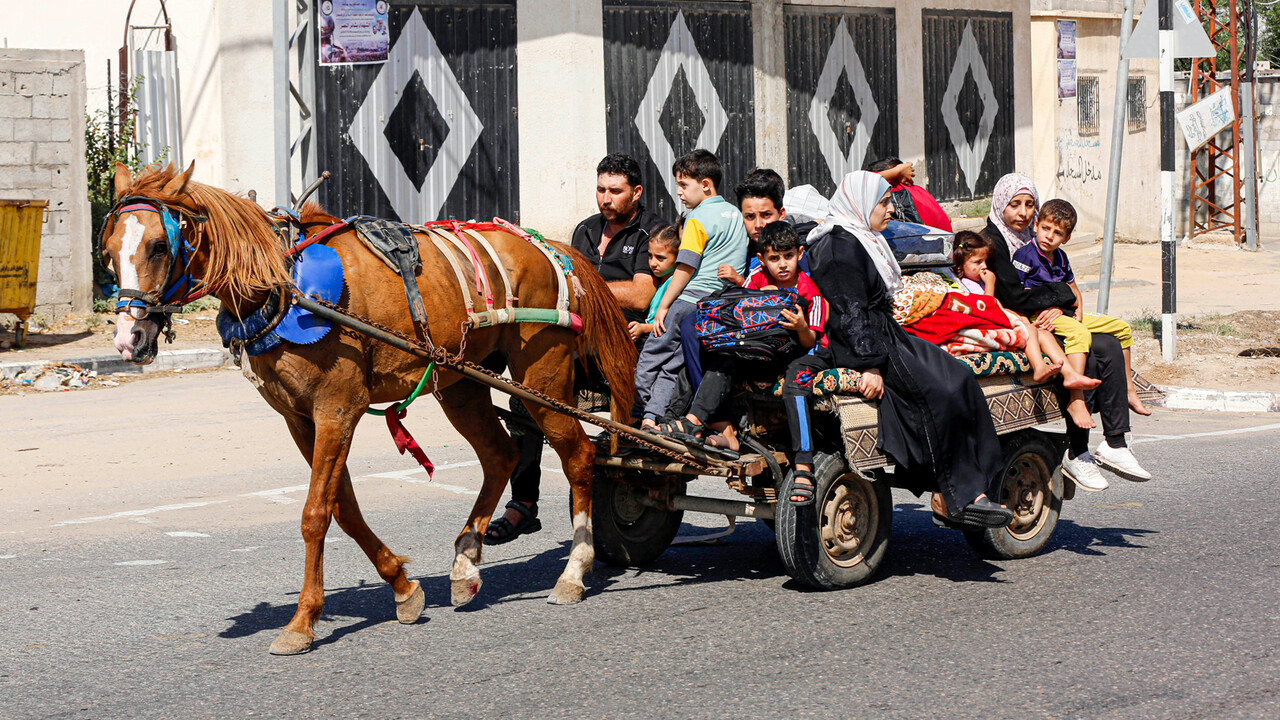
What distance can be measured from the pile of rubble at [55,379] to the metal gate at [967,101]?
13752 mm

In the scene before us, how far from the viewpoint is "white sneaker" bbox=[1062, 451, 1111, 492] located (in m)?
6.75

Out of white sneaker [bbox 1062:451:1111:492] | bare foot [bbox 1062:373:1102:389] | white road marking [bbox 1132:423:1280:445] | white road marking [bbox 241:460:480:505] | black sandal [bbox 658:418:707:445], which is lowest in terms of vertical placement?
white road marking [bbox 241:460:480:505]

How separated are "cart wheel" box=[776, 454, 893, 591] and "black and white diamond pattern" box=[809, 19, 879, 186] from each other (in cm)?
1447

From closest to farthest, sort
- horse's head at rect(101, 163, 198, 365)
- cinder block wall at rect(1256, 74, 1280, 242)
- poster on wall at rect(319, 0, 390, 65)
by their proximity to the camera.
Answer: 1. horse's head at rect(101, 163, 198, 365)
2. poster on wall at rect(319, 0, 390, 65)
3. cinder block wall at rect(1256, 74, 1280, 242)

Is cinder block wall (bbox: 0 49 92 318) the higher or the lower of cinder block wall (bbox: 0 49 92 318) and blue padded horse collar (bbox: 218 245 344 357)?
the higher

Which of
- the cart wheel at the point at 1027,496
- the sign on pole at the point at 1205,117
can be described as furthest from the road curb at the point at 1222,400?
the cart wheel at the point at 1027,496

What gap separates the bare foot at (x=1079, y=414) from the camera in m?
6.66

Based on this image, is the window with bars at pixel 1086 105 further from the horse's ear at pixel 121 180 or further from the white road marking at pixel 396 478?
the horse's ear at pixel 121 180

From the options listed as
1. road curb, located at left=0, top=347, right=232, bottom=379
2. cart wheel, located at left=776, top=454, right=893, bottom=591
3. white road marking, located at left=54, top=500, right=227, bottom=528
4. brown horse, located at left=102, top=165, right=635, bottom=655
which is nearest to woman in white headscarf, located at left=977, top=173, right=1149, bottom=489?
cart wheel, located at left=776, top=454, right=893, bottom=591

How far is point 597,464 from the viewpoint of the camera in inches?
250

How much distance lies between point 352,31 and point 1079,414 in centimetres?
1171

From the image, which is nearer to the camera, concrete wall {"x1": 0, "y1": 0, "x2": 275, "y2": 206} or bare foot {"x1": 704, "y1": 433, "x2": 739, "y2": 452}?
bare foot {"x1": 704, "y1": 433, "x2": 739, "y2": 452}

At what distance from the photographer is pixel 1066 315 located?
6957 millimetres

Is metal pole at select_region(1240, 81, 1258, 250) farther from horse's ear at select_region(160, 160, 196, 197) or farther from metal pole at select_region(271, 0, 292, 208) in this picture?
horse's ear at select_region(160, 160, 196, 197)
